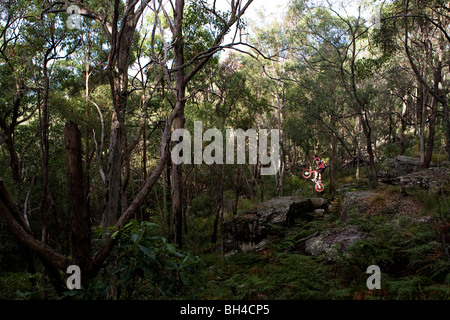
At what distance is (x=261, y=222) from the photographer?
12.2 meters

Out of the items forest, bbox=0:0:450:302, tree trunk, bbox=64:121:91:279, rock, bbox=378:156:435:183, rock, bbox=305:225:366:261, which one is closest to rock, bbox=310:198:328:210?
forest, bbox=0:0:450:302

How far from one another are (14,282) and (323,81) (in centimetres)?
1822

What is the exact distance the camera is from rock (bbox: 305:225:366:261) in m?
7.06

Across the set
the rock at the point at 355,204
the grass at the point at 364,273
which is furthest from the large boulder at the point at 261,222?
the grass at the point at 364,273

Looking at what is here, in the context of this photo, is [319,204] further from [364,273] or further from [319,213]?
[364,273]

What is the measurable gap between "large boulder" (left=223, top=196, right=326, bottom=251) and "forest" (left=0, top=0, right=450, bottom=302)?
0.21 ft

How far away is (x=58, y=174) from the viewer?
53.9ft

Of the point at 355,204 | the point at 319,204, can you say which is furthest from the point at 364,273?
the point at 319,204

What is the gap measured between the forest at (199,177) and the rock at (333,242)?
0.16 feet

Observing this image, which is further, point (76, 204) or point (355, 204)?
point (355, 204)

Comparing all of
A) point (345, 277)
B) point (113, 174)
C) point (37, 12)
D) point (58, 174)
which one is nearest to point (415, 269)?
point (345, 277)

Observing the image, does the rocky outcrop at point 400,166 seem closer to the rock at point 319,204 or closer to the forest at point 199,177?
the forest at point 199,177

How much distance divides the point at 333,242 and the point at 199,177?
19.0m

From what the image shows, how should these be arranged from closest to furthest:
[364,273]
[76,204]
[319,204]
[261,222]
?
1. [76,204]
2. [364,273]
3. [261,222]
4. [319,204]
